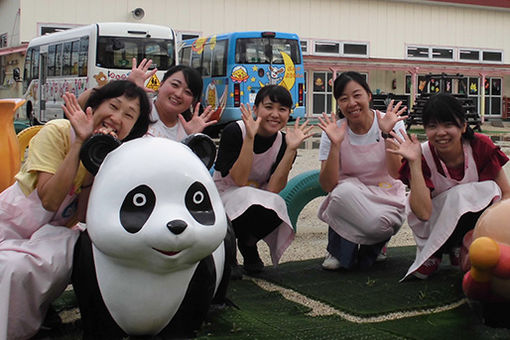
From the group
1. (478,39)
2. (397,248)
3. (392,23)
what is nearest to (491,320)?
(397,248)

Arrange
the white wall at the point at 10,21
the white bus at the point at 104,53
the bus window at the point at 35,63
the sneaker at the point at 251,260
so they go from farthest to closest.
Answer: the white wall at the point at 10,21
the bus window at the point at 35,63
the white bus at the point at 104,53
the sneaker at the point at 251,260

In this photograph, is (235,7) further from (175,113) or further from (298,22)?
(175,113)

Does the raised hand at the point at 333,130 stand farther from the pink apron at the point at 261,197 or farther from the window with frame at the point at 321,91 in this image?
the window with frame at the point at 321,91

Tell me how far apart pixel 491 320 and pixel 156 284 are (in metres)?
1.60

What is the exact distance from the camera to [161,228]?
8.09 feet

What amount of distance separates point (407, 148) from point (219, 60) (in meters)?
14.0

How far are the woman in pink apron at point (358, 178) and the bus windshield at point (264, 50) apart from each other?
12.7 m

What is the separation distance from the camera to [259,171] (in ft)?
14.2

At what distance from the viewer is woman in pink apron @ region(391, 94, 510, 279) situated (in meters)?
3.73

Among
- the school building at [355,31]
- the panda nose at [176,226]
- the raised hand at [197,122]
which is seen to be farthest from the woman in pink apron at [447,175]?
the school building at [355,31]

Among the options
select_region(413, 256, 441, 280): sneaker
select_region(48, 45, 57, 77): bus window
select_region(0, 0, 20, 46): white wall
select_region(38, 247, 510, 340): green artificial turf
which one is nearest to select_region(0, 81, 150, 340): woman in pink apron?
select_region(38, 247, 510, 340): green artificial turf

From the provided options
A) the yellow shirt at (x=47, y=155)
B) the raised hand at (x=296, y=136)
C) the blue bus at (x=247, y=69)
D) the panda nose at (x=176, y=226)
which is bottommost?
the panda nose at (x=176, y=226)

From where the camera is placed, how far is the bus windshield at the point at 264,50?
1688 centimetres

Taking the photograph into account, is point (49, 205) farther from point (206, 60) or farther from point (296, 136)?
point (206, 60)
